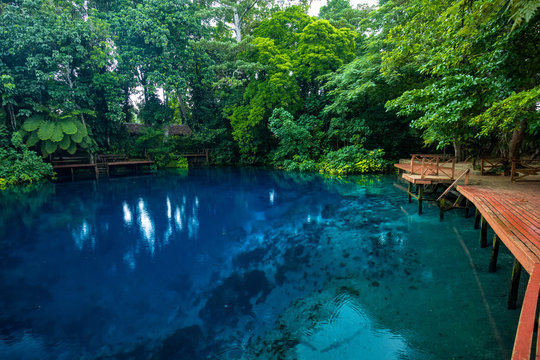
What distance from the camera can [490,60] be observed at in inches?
213

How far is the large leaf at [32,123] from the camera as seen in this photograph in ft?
56.8

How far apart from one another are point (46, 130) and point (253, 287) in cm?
2039

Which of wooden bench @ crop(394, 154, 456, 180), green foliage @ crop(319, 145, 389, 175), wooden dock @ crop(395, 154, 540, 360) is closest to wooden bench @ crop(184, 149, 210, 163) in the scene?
green foliage @ crop(319, 145, 389, 175)

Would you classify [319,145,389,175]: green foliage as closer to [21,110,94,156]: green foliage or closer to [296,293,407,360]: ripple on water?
[296,293,407,360]: ripple on water

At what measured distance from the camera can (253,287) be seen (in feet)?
17.2

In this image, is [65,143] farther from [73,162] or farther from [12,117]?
[12,117]

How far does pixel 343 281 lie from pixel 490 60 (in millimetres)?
5686

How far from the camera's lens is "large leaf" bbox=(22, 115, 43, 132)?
17.3m

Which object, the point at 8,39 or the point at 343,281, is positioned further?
the point at 8,39

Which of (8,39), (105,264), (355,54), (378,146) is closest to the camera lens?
(105,264)

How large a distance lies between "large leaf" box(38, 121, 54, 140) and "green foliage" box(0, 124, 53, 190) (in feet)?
4.07

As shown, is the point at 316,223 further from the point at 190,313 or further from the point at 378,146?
the point at 378,146

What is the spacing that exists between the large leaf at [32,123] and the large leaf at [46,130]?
0.26 meters

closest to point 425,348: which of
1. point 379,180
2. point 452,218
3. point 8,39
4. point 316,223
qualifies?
point 316,223
